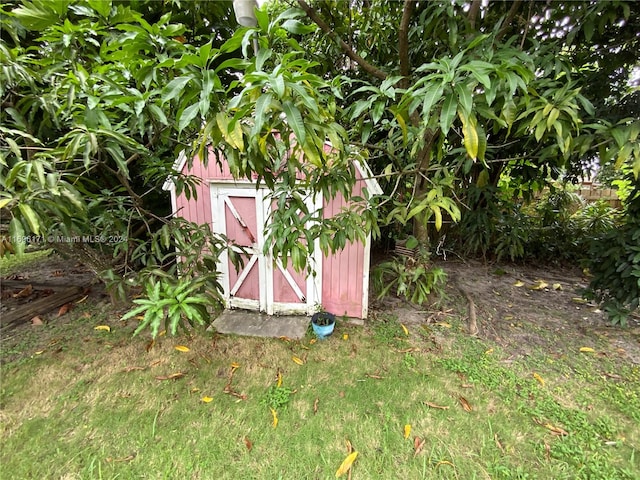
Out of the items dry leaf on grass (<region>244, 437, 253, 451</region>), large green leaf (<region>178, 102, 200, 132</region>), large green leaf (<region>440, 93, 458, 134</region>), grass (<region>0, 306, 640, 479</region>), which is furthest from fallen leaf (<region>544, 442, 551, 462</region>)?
large green leaf (<region>178, 102, 200, 132</region>)

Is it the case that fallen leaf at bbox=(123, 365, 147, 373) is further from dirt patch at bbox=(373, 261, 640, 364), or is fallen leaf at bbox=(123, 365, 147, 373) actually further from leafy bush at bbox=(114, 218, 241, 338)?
dirt patch at bbox=(373, 261, 640, 364)

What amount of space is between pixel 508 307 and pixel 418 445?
2.37m

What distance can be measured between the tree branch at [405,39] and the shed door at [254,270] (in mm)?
1664

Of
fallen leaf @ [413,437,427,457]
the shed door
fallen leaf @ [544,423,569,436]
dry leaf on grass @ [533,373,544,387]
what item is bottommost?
fallen leaf @ [413,437,427,457]

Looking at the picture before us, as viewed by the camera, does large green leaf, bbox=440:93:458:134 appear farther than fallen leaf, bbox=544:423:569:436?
No

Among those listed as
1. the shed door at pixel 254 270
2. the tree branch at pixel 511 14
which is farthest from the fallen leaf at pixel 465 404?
the tree branch at pixel 511 14

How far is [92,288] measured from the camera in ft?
13.1

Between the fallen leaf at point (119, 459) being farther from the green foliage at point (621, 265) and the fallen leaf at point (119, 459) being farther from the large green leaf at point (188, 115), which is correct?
the green foliage at point (621, 265)

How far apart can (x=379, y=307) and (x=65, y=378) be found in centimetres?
303

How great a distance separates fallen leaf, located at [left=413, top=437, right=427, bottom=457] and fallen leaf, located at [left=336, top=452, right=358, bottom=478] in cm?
36

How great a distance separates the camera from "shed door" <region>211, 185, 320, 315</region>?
10.4 feet

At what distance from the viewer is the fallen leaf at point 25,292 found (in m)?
3.64

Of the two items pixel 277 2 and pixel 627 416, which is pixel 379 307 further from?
pixel 277 2

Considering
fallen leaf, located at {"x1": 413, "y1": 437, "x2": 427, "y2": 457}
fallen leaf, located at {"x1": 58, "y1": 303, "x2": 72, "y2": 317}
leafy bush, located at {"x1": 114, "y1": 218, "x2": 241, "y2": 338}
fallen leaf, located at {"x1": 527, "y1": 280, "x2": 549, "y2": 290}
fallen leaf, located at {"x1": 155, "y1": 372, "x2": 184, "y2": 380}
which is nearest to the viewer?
leafy bush, located at {"x1": 114, "y1": 218, "x2": 241, "y2": 338}
